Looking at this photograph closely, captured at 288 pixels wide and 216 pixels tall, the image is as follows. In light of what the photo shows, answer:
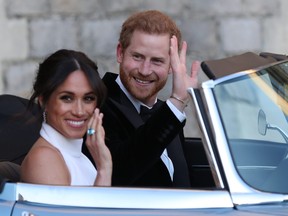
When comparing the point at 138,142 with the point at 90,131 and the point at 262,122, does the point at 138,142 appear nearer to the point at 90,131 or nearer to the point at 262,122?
the point at 90,131

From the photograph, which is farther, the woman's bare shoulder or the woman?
the woman

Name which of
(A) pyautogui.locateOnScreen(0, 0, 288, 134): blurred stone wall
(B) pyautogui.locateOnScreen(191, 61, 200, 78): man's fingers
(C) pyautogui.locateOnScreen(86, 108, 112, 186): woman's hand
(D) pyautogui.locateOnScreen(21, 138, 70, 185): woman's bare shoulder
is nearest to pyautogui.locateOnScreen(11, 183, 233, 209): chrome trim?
(D) pyautogui.locateOnScreen(21, 138, 70, 185): woman's bare shoulder

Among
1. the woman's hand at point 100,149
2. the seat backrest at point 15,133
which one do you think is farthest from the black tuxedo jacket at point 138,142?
the seat backrest at point 15,133

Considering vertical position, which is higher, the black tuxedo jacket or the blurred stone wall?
the black tuxedo jacket

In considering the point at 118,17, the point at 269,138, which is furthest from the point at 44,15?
the point at 269,138

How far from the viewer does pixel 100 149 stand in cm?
375

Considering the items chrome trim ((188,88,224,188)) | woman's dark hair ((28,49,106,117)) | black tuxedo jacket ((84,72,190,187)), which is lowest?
black tuxedo jacket ((84,72,190,187))

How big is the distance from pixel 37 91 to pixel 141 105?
2.29 feet

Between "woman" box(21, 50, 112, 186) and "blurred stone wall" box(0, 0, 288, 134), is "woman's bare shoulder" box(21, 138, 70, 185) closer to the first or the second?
"woman" box(21, 50, 112, 186)

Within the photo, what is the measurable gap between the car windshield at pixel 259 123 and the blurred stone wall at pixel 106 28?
3.98 meters

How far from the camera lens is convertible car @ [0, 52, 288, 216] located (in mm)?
3270

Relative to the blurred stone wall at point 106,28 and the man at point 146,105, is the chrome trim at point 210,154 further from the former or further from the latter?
the blurred stone wall at point 106,28

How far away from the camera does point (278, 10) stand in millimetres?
7953

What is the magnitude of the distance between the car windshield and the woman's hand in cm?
58
